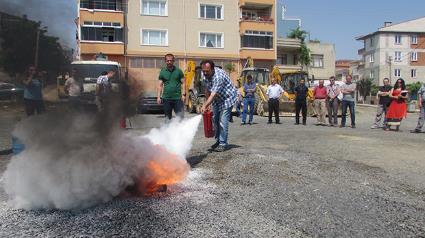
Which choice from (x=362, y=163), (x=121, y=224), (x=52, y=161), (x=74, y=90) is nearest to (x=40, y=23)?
(x=74, y=90)

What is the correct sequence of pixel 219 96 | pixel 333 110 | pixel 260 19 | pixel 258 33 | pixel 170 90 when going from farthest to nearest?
pixel 260 19
pixel 258 33
pixel 333 110
pixel 170 90
pixel 219 96

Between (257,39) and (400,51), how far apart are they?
1726 inches

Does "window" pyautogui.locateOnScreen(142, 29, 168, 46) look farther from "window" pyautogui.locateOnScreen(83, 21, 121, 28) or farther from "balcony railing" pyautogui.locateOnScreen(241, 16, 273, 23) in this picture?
"balcony railing" pyautogui.locateOnScreen(241, 16, 273, 23)

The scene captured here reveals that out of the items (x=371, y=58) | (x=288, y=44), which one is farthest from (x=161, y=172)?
(x=371, y=58)

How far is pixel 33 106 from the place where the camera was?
16.1 ft

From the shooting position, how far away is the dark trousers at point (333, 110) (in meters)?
16.4

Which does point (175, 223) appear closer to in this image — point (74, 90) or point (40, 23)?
point (74, 90)

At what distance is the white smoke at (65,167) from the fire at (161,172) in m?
0.30

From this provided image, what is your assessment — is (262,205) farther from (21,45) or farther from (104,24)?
(104,24)

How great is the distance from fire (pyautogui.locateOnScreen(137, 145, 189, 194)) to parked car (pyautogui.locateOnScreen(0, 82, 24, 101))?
1.61 metres

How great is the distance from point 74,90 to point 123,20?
116ft

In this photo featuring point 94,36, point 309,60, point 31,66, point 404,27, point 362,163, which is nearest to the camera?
point 31,66

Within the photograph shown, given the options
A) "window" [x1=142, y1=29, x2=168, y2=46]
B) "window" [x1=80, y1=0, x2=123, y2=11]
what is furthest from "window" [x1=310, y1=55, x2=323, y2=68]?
"window" [x1=80, y1=0, x2=123, y2=11]

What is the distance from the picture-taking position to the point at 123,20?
38.8 m
